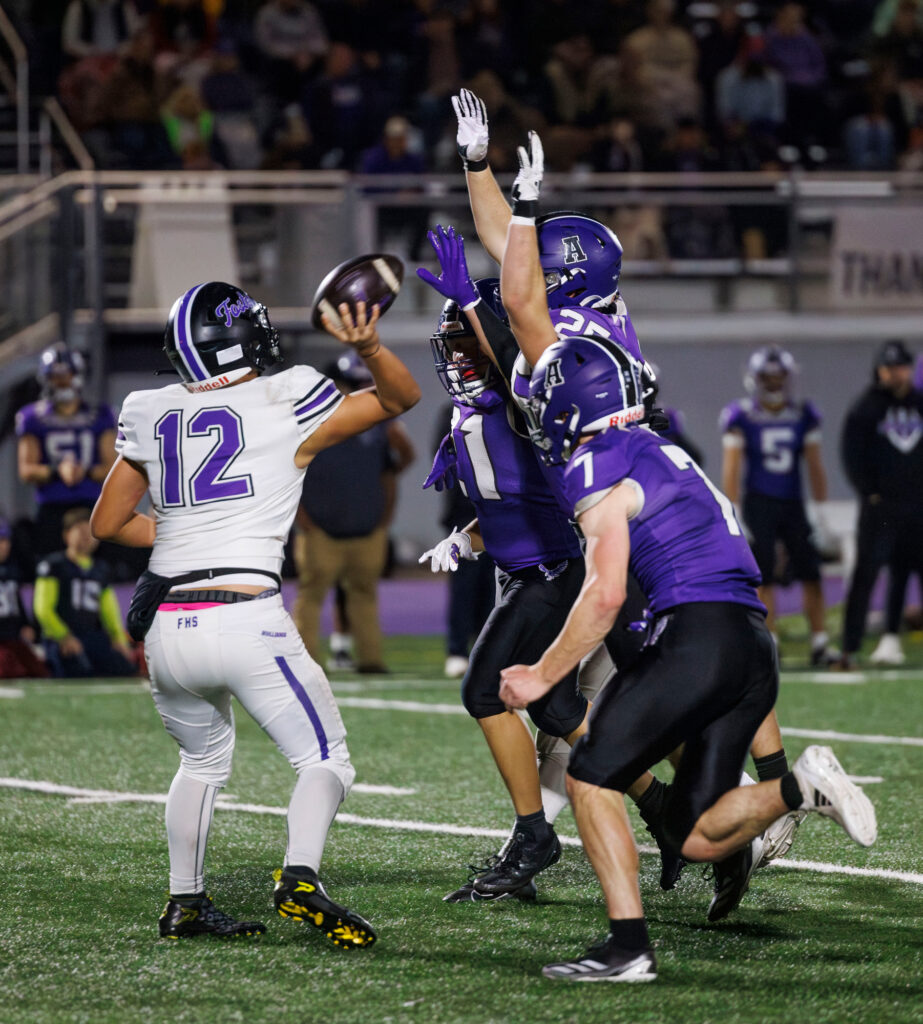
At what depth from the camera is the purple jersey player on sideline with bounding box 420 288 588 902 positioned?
15.9ft

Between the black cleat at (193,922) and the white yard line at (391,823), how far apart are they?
1.48 meters

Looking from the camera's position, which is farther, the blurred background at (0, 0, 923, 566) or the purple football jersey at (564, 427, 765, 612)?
the blurred background at (0, 0, 923, 566)

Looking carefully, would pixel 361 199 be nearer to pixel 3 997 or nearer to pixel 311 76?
pixel 311 76

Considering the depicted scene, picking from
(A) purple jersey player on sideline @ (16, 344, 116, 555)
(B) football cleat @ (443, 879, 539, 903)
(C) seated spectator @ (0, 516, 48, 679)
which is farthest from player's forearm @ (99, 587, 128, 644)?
(B) football cleat @ (443, 879, 539, 903)

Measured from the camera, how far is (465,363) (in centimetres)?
495

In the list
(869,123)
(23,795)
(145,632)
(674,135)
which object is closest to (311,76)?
(674,135)

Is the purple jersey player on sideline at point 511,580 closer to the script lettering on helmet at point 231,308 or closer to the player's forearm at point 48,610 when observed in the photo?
the script lettering on helmet at point 231,308

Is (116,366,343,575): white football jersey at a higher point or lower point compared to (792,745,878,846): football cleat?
higher

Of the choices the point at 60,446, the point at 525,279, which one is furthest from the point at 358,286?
the point at 60,446

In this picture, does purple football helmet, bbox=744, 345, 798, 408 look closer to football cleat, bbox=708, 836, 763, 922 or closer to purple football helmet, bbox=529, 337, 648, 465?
football cleat, bbox=708, 836, 763, 922

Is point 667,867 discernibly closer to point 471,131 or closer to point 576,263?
point 576,263

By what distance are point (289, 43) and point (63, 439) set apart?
23.4 ft

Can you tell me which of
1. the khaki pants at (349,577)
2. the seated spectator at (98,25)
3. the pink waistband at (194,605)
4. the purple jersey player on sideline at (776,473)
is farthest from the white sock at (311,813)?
the seated spectator at (98,25)

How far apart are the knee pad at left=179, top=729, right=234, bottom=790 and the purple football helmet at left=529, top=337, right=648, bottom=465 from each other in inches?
45.5
